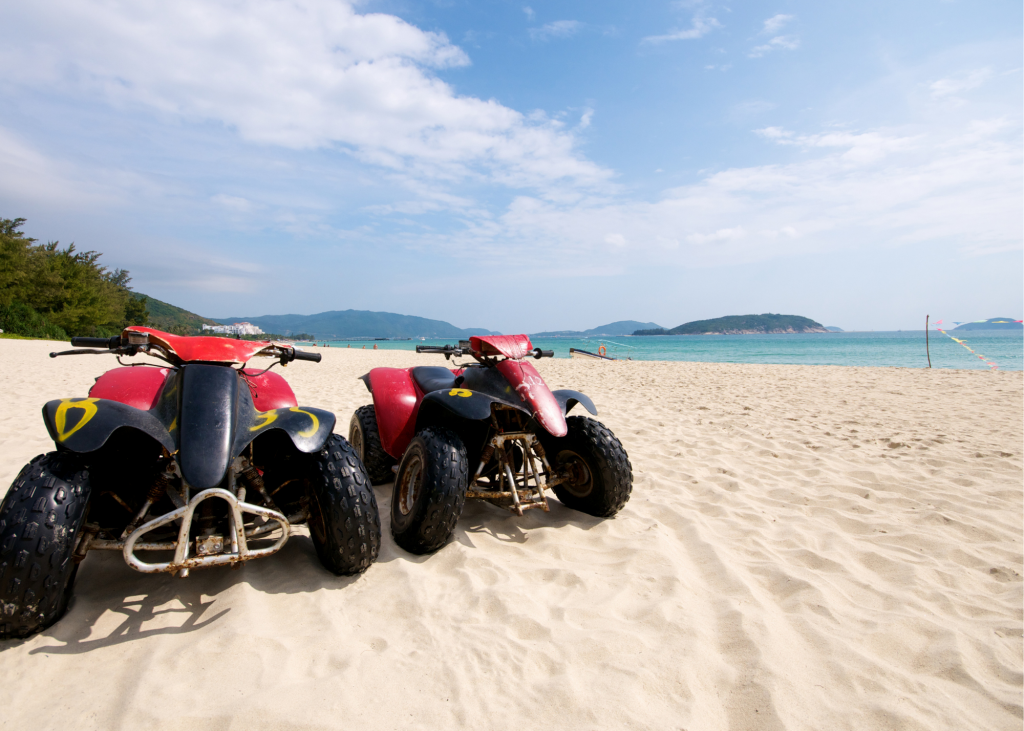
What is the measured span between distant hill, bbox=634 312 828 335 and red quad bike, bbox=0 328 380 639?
461 ft

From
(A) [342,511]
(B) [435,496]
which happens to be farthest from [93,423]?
(B) [435,496]

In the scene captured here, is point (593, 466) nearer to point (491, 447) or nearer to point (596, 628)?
point (491, 447)

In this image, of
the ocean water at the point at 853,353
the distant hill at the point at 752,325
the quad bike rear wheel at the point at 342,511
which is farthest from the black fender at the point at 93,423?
the distant hill at the point at 752,325

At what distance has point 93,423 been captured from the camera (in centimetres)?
211

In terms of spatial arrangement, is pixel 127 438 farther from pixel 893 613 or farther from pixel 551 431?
pixel 893 613

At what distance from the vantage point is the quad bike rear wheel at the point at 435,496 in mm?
2824

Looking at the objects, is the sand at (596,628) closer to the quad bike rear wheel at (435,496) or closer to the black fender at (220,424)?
the quad bike rear wheel at (435,496)

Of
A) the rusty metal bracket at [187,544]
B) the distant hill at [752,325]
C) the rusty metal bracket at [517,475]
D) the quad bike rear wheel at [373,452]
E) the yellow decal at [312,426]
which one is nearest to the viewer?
the rusty metal bracket at [187,544]

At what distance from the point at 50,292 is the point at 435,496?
44.5 meters

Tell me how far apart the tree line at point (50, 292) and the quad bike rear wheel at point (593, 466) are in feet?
125

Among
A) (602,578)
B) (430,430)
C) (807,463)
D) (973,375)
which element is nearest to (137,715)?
(430,430)

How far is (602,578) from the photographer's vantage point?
276cm

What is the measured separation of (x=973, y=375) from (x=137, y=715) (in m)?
18.0

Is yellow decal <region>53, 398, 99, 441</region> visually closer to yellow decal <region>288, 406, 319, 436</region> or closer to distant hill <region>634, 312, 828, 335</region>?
yellow decal <region>288, 406, 319, 436</region>
